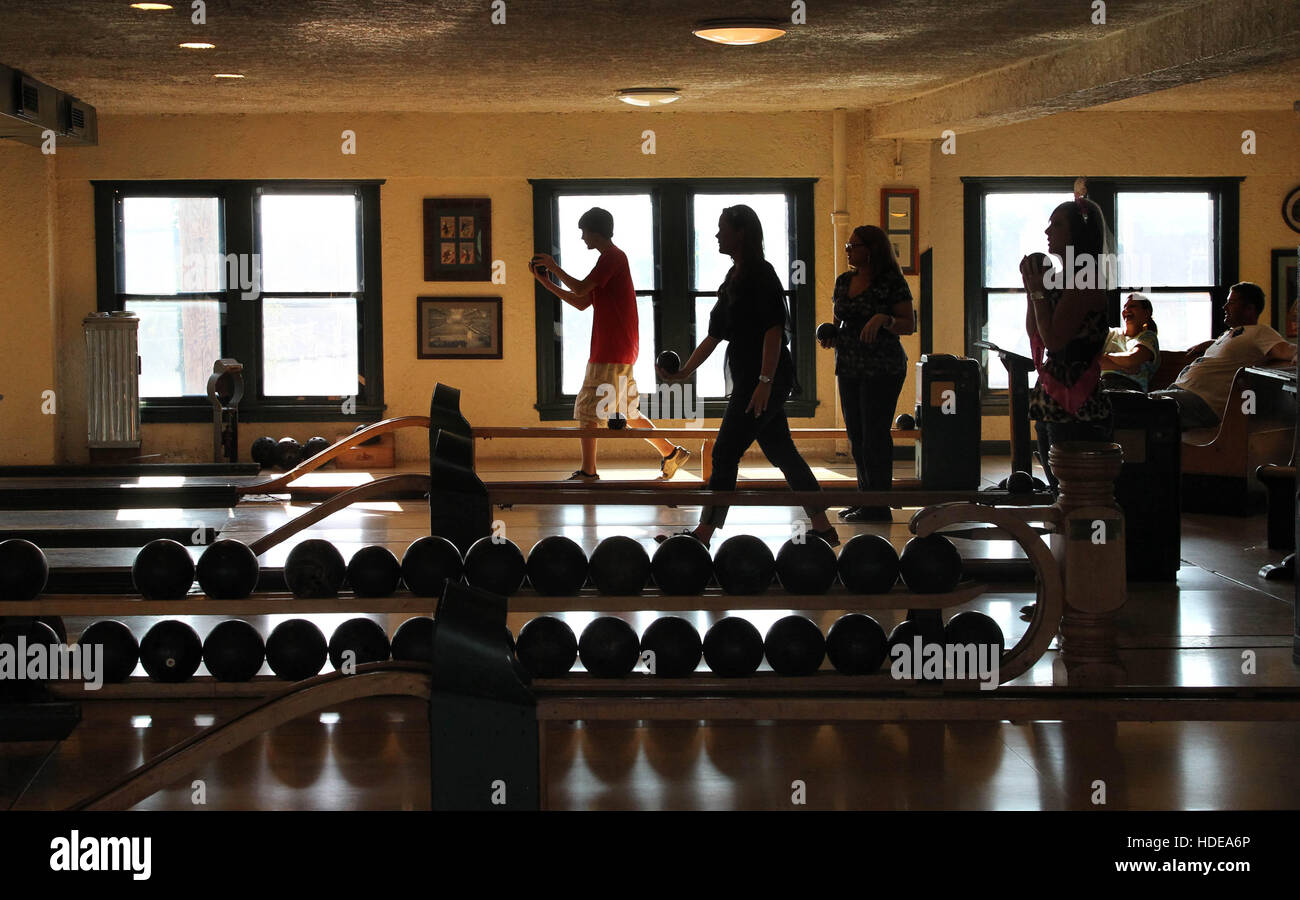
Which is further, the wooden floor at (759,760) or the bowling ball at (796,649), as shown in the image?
the bowling ball at (796,649)

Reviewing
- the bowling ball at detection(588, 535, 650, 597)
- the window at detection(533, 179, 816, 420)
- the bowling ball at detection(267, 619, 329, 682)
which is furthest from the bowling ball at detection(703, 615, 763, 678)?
the window at detection(533, 179, 816, 420)

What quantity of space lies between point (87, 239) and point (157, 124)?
44.0 inches

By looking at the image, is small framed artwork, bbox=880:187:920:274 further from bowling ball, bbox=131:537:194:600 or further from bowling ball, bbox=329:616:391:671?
bowling ball, bbox=131:537:194:600

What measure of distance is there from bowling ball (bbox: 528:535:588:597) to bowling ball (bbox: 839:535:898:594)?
0.76 m

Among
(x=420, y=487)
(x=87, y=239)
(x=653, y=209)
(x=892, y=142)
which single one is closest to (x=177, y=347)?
(x=87, y=239)

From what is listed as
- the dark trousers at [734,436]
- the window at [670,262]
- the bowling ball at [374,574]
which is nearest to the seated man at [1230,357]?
the dark trousers at [734,436]

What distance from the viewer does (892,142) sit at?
37.8ft

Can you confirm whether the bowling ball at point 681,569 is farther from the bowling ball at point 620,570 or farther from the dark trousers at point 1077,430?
the dark trousers at point 1077,430

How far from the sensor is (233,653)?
4250mm

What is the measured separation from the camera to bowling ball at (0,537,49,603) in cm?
391

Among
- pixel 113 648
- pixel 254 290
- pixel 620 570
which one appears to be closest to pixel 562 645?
pixel 620 570

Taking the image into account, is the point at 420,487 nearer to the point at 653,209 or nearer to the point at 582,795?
the point at 582,795

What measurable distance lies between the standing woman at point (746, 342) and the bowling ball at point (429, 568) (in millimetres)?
2395

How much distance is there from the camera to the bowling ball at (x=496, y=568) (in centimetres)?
385
